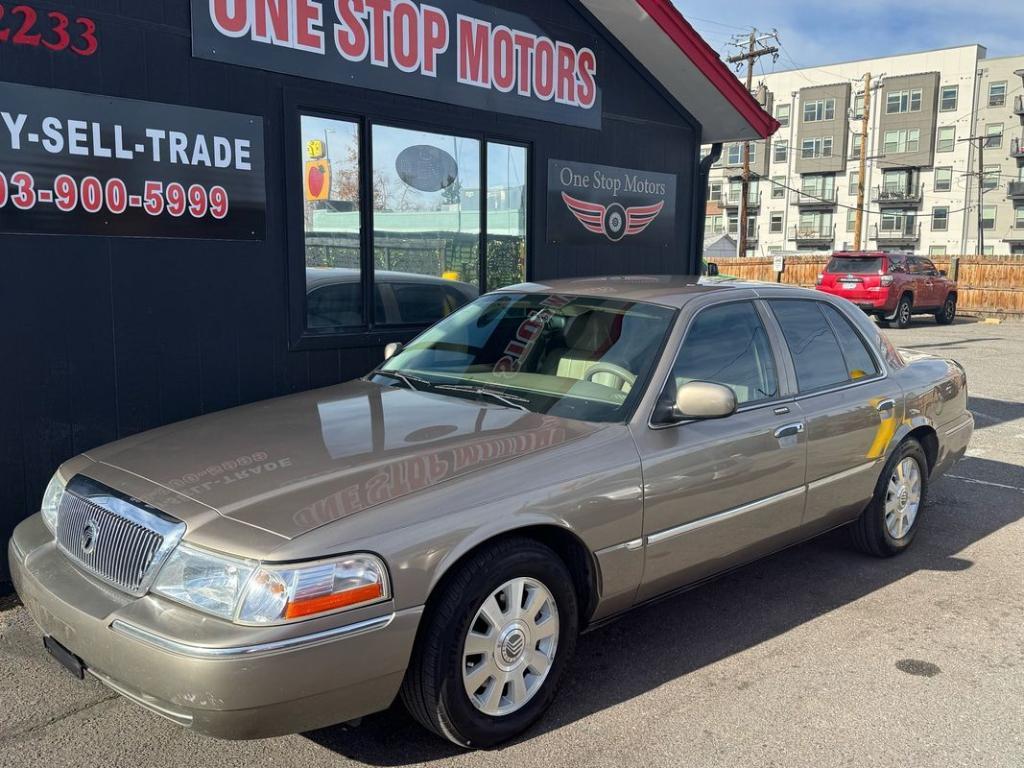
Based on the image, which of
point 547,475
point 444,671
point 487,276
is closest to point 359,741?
point 444,671

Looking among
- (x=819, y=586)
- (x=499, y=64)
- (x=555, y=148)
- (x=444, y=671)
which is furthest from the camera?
(x=555, y=148)

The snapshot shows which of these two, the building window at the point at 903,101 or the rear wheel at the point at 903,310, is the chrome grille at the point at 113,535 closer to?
the rear wheel at the point at 903,310

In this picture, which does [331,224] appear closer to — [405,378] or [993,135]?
[405,378]

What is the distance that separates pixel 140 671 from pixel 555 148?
6.24m

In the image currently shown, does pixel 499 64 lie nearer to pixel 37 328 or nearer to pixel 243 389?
pixel 243 389

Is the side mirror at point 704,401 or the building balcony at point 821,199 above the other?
the building balcony at point 821,199

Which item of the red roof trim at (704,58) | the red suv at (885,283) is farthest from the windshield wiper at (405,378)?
the red suv at (885,283)

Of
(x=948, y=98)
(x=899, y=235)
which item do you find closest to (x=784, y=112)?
(x=948, y=98)

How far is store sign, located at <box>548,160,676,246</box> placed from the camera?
8.13 metres

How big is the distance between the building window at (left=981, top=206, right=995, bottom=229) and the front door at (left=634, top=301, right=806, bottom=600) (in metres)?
59.2

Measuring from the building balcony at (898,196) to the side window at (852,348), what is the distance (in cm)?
5767

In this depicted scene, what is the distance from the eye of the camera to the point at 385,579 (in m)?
2.81

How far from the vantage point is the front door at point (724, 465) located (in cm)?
372

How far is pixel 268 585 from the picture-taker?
8.75 ft
